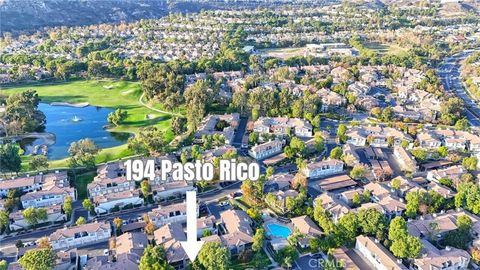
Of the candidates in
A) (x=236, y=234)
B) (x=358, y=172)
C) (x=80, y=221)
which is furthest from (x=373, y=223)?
(x=80, y=221)

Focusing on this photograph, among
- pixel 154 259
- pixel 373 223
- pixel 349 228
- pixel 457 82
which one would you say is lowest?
pixel 154 259

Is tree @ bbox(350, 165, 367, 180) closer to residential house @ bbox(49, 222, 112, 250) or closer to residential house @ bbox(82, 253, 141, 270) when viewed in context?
residential house @ bbox(82, 253, 141, 270)

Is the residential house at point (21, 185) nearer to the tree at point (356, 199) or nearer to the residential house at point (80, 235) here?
the residential house at point (80, 235)

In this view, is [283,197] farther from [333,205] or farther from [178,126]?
[178,126]

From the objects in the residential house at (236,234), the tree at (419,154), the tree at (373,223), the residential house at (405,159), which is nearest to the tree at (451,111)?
the residential house at (405,159)

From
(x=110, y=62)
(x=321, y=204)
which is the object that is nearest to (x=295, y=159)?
(x=321, y=204)

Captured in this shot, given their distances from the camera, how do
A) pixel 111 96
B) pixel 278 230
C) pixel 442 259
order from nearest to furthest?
pixel 442 259 → pixel 278 230 → pixel 111 96

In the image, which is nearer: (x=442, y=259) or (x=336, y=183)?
(x=442, y=259)

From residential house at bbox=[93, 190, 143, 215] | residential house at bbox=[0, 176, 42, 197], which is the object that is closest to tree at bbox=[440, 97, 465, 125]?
residential house at bbox=[93, 190, 143, 215]
